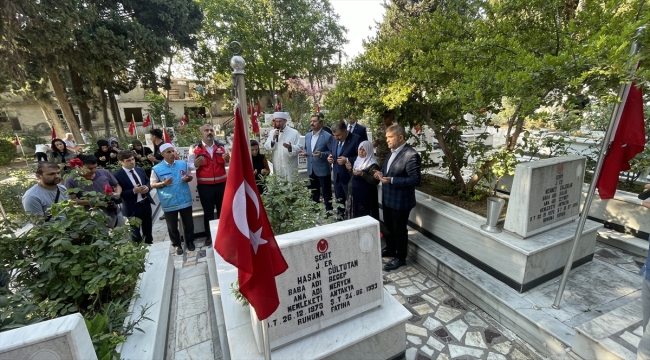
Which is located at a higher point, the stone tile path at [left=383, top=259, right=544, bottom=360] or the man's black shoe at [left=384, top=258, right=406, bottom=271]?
the man's black shoe at [left=384, top=258, right=406, bottom=271]

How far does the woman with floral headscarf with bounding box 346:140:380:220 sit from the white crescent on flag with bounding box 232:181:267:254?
264 cm

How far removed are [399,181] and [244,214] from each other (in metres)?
2.45

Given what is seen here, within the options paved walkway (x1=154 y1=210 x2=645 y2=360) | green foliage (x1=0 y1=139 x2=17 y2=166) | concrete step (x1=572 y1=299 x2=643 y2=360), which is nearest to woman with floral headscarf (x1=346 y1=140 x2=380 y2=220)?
paved walkway (x1=154 y1=210 x2=645 y2=360)

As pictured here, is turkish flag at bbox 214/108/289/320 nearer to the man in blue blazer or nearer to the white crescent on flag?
the white crescent on flag

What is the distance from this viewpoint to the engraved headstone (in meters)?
2.23

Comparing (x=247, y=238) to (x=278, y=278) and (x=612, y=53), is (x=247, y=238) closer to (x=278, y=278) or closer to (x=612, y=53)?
(x=278, y=278)

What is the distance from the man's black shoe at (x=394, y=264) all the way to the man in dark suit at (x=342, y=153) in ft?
3.79

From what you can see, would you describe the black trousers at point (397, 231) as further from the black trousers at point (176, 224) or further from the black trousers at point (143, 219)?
the black trousers at point (143, 219)

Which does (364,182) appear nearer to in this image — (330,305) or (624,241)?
(330,305)

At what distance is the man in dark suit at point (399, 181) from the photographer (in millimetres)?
3645

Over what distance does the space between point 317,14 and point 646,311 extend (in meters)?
24.6

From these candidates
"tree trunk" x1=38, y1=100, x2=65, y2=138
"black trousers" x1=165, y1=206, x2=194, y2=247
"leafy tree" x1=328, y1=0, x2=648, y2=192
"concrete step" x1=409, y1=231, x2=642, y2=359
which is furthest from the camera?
"tree trunk" x1=38, y1=100, x2=65, y2=138

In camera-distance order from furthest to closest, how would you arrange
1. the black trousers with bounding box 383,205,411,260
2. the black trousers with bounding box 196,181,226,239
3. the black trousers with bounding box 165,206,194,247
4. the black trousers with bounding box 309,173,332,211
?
the black trousers with bounding box 309,173,332,211 → the black trousers with bounding box 196,181,226,239 → the black trousers with bounding box 165,206,194,247 → the black trousers with bounding box 383,205,411,260

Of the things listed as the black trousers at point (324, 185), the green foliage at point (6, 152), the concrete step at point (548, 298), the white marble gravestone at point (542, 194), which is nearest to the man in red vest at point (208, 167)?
the black trousers at point (324, 185)
